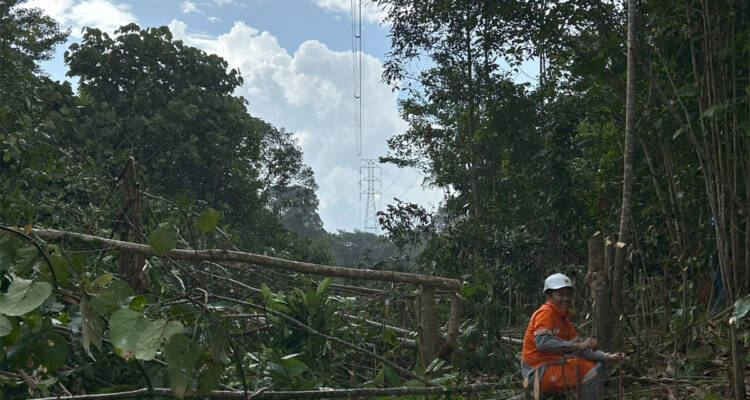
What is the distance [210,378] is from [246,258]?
1045 mm

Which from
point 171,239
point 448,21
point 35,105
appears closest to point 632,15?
point 171,239

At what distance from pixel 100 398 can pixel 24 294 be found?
92 cm

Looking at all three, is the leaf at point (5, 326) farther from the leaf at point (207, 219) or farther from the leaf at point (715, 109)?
the leaf at point (715, 109)

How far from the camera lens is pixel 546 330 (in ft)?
12.0

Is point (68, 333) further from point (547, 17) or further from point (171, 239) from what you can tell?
point (547, 17)

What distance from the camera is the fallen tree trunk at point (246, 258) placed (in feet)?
8.86

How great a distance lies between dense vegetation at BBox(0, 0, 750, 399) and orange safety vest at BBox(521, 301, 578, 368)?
0.67ft

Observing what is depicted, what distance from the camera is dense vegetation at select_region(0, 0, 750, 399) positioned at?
2055 mm

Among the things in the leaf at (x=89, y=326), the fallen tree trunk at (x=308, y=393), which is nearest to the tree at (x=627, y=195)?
the fallen tree trunk at (x=308, y=393)

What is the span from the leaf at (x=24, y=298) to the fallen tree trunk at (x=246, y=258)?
2.72ft

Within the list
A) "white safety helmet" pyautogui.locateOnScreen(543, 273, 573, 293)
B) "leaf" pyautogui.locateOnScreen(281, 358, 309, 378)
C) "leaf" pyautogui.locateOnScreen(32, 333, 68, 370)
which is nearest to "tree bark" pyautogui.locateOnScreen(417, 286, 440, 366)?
"white safety helmet" pyautogui.locateOnScreen(543, 273, 573, 293)

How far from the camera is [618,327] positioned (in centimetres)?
320

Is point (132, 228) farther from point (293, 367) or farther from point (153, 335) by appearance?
point (153, 335)

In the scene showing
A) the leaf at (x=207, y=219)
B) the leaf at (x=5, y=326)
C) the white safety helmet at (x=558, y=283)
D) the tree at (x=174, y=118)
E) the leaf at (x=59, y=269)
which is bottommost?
the leaf at (x=5, y=326)
